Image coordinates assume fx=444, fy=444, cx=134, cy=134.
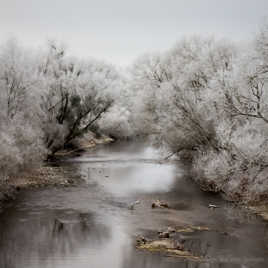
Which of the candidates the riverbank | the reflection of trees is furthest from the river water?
the riverbank

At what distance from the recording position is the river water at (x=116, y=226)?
1616 cm

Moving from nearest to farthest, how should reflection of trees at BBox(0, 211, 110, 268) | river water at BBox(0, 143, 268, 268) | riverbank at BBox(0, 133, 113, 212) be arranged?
1. river water at BBox(0, 143, 268, 268)
2. reflection of trees at BBox(0, 211, 110, 268)
3. riverbank at BBox(0, 133, 113, 212)

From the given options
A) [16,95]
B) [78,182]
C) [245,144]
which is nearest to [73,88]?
[16,95]

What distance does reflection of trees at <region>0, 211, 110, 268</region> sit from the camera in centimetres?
1655

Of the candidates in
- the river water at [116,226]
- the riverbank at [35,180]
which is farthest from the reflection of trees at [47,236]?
the riverbank at [35,180]

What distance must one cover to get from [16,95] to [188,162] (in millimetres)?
17027

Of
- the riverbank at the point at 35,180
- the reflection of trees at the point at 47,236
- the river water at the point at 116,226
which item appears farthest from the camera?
the riverbank at the point at 35,180

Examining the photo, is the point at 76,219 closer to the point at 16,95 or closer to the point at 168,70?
the point at 16,95

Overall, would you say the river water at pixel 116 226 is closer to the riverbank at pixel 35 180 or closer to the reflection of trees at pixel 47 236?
the reflection of trees at pixel 47 236

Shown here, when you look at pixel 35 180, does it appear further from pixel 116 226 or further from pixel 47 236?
pixel 47 236

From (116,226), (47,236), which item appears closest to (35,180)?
(116,226)

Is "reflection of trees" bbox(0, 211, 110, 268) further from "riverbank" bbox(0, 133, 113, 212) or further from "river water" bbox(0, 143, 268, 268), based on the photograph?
"riverbank" bbox(0, 133, 113, 212)

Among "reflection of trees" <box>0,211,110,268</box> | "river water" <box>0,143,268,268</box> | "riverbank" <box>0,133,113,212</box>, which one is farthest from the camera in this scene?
"riverbank" <box>0,133,113,212</box>

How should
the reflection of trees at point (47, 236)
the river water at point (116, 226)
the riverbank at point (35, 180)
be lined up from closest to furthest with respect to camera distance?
the river water at point (116, 226) < the reflection of trees at point (47, 236) < the riverbank at point (35, 180)
